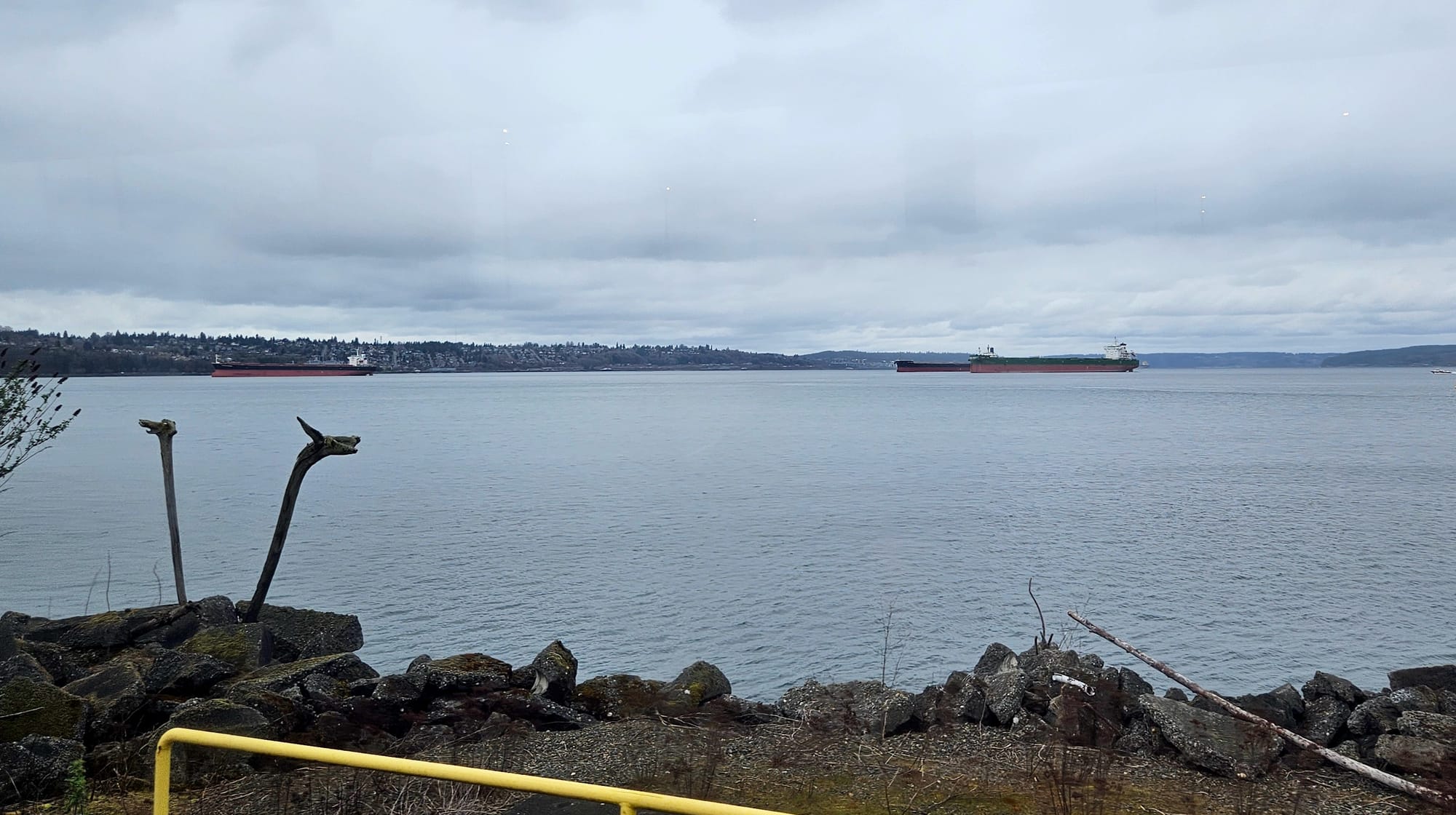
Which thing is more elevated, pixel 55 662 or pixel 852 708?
pixel 55 662


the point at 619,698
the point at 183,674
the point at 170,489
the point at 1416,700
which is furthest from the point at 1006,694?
the point at 170,489

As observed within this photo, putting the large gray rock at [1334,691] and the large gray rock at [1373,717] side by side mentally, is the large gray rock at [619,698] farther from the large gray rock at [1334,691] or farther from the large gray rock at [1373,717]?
the large gray rock at [1334,691]

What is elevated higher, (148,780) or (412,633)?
(148,780)

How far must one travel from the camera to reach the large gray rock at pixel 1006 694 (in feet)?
27.9

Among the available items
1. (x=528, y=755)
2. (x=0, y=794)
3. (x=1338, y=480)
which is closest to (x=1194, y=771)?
(x=528, y=755)

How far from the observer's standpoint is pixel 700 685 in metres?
9.40

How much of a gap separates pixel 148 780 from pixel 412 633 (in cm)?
873

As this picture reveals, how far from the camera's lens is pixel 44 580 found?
19.3 m

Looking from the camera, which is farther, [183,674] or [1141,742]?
[183,674]

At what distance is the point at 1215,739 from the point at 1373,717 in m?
2.21

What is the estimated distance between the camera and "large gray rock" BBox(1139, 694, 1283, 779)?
281 inches

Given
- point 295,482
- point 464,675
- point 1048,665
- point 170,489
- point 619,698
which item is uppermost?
point 295,482

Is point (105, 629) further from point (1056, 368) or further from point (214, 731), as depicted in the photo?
point (1056, 368)

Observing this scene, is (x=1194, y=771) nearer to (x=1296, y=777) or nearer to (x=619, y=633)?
(x=1296, y=777)
